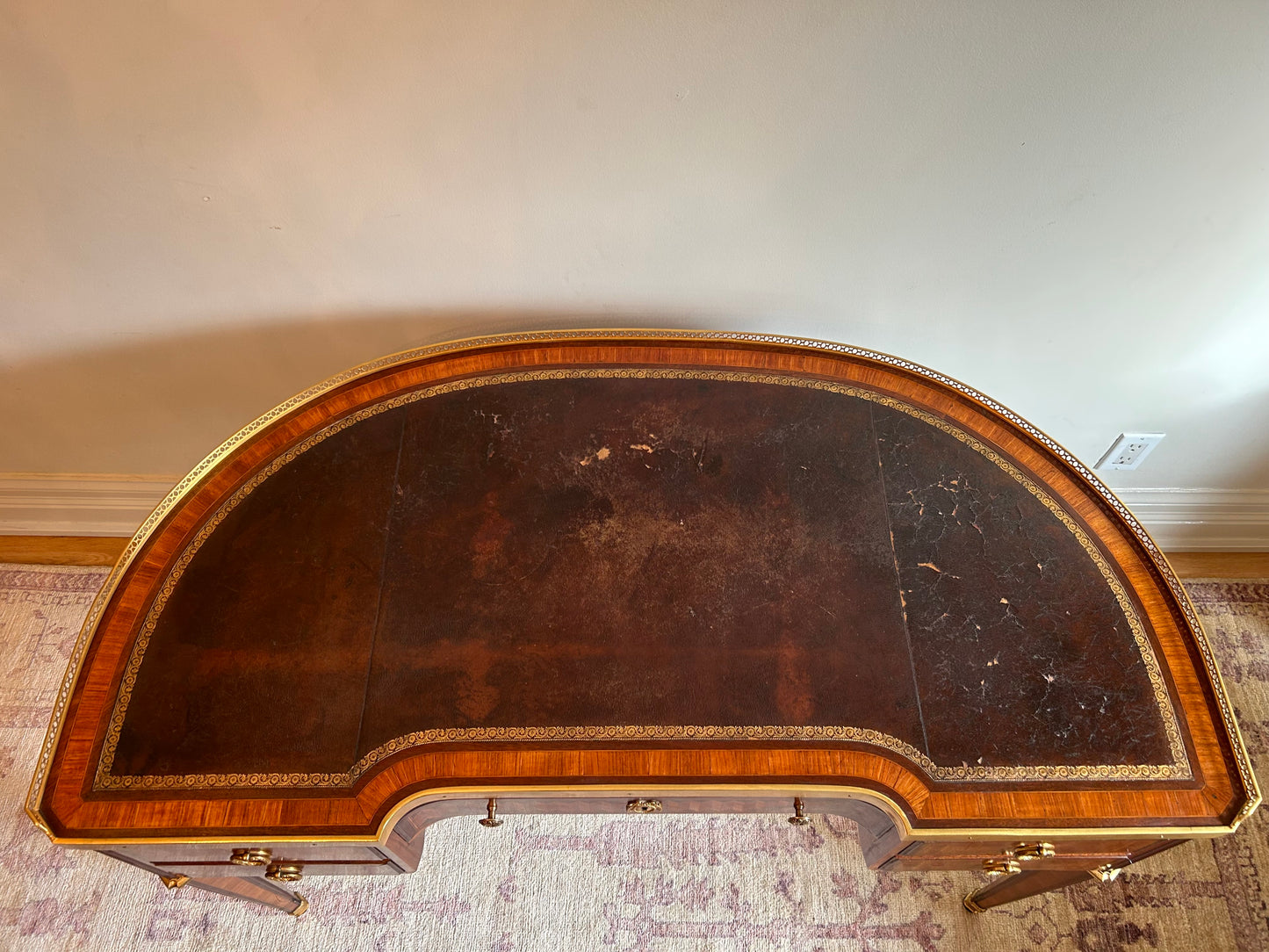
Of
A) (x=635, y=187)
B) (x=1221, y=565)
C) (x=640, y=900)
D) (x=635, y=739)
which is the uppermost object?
(x=635, y=187)

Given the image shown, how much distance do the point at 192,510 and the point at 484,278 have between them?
496mm

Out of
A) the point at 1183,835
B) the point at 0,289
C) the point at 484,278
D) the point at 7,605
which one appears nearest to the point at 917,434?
the point at 1183,835

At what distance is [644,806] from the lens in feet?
2.63

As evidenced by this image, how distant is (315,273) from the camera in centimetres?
101

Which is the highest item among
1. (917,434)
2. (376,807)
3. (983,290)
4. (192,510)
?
(983,290)

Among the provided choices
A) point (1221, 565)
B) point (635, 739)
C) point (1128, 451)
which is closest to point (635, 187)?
point (635, 739)

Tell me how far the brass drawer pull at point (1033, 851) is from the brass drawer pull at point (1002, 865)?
0.02m

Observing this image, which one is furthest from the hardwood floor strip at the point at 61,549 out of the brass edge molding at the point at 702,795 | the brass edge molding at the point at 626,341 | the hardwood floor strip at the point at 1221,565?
the hardwood floor strip at the point at 1221,565

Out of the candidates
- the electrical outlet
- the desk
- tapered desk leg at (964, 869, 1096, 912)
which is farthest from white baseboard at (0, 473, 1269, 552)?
tapered desk leg at (964, 869, 1096, 912)

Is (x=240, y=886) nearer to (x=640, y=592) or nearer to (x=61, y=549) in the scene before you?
(x=640, y=592)

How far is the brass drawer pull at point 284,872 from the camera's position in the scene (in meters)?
0.81

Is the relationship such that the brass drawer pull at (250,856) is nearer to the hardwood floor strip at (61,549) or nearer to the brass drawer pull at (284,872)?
the brass drawer pull at (284,872)

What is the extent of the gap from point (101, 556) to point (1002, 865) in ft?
5.67

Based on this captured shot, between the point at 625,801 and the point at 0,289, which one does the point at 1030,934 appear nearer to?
the point at 625,801
